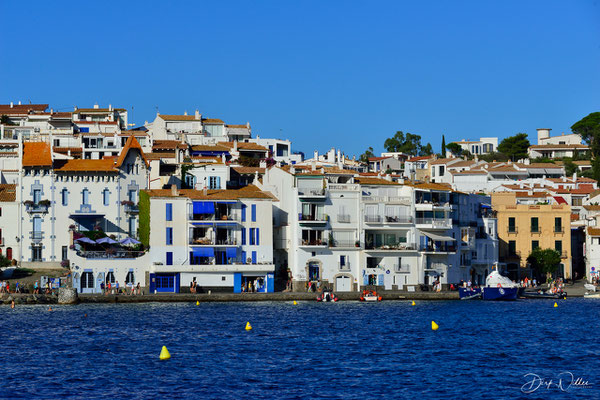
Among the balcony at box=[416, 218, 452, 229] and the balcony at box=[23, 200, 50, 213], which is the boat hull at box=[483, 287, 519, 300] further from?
the balcony at box=[23, 200, 50, 213]

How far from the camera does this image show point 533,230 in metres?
105

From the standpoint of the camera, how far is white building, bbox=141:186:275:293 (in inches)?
3243

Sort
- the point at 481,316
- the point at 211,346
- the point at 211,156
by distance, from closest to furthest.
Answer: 1. the point at 211,346
2. the point at 481,316
3. the point at 211,156

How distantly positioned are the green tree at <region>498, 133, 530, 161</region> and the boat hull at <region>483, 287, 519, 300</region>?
89.9 m

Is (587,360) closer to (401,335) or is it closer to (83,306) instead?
(401,335)

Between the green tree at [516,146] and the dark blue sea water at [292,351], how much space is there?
329 feet

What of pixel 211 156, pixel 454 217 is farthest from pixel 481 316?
pixel 211 156

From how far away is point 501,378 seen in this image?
144 feet

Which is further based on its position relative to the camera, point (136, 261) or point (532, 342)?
point (136, 261)

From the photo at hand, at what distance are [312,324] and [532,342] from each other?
47.5ft

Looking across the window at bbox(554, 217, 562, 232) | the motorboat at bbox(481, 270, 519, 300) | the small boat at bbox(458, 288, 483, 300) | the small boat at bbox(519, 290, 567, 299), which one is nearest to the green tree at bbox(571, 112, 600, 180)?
the window at bbox(554, 217, 562, 232)

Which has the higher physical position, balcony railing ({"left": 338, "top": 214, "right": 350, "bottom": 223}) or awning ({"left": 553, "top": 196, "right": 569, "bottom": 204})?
awning ({"left": 553, "top": 196, "right": 569, "bottom": 204})

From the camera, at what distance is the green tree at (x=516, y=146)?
17475 centimetres

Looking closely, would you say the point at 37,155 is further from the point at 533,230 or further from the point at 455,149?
the point at 455,149
